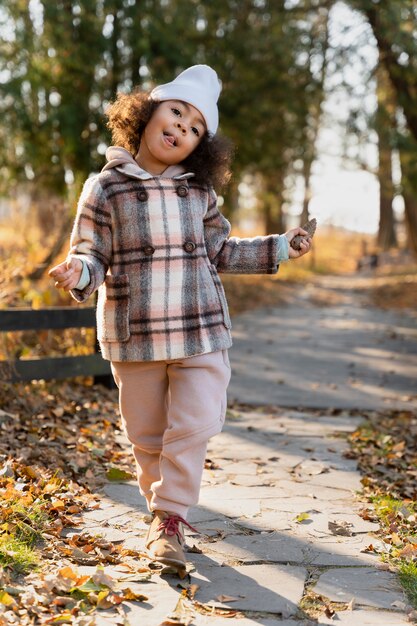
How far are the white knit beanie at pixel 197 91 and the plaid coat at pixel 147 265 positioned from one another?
28 centimetres

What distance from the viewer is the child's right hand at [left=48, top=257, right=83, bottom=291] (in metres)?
3.27

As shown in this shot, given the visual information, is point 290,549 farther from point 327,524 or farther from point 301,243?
point 301,243

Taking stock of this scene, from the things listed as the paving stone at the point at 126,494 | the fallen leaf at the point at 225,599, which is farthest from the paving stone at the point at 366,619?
the paving stone at the point at 126,494

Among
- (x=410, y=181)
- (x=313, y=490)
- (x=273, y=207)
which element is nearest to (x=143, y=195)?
(x=313, y=490)

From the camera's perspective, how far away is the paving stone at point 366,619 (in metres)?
2.96

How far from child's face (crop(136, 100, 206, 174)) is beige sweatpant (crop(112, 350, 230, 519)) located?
2.64ft

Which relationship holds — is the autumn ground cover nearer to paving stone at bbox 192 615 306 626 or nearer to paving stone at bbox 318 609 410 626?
paving stone at bbox 318 609 410 626

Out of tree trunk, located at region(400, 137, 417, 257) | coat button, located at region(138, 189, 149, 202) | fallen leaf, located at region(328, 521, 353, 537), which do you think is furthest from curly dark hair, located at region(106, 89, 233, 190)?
tree trunk, located at region(400, 137, 417, 257)

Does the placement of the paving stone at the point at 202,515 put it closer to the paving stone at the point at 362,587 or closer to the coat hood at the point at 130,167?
the paving stone at the point at 362,587

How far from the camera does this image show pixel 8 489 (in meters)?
3.94

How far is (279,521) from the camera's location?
412 cm

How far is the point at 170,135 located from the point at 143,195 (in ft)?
0.92

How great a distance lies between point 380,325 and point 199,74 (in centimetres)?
1003

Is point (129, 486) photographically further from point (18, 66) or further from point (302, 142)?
point (302, 142)
